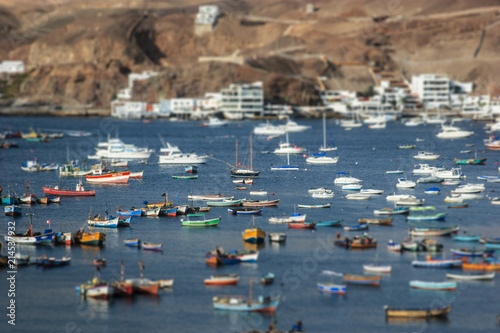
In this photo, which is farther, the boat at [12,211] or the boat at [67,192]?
the boat at [67,192]

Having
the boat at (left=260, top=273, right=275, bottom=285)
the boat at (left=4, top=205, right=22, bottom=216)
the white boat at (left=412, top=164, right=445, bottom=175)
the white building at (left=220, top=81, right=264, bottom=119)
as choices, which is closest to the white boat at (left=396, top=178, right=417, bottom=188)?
the white boat at (left=412, top=164, right=445, bottom=175)

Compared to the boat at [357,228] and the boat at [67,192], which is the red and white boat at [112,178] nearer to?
the boat at [67,192]

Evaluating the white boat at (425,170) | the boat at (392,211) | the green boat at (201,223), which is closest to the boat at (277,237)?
the green boat at (201,223)

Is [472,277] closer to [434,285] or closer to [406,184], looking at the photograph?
[434,285]

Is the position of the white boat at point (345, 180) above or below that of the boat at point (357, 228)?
above

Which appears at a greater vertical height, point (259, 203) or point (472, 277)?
point (259, 203)

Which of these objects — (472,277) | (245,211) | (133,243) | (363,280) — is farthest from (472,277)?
(245,211)
